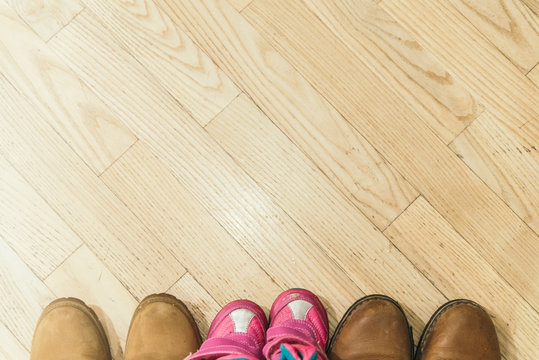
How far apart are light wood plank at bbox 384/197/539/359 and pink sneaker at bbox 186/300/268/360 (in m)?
0.35

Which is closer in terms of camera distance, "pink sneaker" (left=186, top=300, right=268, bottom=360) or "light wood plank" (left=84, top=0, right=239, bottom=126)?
"pink sneaker" (left=186, top=300, right=268, bottom=360)

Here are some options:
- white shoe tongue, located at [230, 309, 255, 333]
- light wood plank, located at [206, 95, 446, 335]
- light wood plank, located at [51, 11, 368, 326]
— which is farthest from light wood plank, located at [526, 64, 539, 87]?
white shoe tongue, located at [230, 309, 255, 333]

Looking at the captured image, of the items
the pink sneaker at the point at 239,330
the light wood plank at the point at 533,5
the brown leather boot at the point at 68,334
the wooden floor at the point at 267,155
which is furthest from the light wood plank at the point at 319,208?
the light wood plank at the point at 533,5

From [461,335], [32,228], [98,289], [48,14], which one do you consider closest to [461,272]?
[461,335]

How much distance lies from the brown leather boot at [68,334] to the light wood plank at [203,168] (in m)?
0.37

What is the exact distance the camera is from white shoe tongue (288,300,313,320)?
106 cm

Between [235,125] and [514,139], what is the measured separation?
642mm

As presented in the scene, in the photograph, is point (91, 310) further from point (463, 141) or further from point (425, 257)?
point (463, 141)

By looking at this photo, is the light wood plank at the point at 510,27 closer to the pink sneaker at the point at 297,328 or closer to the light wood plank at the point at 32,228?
the pink sneaker at the point at 297,328

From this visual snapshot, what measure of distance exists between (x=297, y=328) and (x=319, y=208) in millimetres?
268

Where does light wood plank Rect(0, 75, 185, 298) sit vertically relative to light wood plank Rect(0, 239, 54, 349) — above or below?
above

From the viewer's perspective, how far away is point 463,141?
1.12m

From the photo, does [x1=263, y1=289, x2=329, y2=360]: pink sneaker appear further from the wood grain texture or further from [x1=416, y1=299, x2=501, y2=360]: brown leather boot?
the wood grain texture

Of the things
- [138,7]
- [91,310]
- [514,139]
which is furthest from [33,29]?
[514,139]
